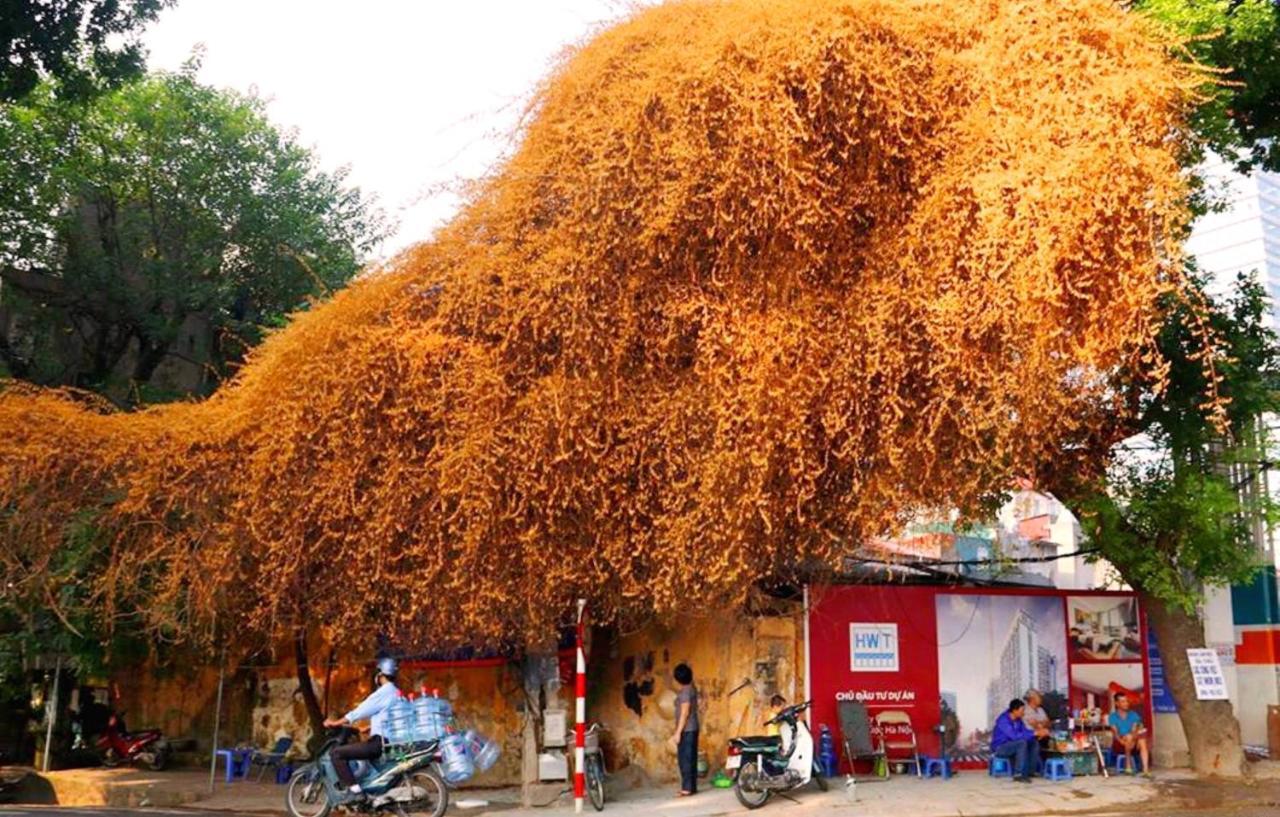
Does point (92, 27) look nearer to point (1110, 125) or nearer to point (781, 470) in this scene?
point (781, 470)

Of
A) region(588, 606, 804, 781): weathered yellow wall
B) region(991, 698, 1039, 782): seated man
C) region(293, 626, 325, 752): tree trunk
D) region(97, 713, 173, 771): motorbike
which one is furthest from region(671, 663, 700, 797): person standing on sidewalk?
region(97, 713, 173, 771): motorbike

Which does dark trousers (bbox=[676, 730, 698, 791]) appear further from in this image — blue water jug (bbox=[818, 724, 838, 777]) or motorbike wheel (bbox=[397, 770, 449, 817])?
motorbike wheel (bbox=[397, 770, 449, 817])

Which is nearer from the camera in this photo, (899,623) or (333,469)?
(333,469)

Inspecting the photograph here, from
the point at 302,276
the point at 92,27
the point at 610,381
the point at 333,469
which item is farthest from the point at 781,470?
the point at 302,276

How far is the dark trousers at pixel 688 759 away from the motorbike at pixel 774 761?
61 cm

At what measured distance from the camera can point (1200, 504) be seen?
12273 millimetres

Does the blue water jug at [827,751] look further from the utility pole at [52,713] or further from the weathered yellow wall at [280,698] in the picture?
the utility pole at [52,713]

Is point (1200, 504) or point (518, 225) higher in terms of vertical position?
point (518, 225)

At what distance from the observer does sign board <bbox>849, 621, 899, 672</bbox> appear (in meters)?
13.4

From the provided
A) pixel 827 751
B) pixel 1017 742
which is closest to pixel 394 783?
pixel 827 751

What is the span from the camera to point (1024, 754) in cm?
1270

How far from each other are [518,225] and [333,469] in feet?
10.6

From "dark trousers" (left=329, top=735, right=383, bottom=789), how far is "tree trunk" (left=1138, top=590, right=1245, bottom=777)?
890 centimetres

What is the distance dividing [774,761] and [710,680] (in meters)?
1.92
